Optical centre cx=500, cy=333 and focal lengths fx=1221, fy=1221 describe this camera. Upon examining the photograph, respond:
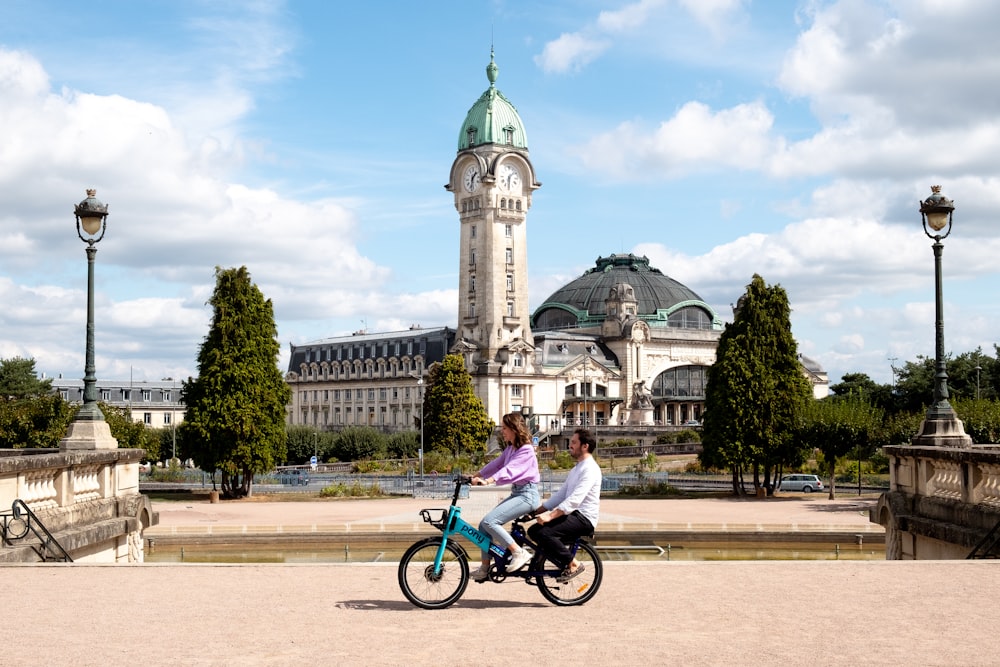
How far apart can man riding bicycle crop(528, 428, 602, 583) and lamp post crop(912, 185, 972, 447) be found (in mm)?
10464

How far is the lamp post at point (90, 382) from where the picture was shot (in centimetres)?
2036

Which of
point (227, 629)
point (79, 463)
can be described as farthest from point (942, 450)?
point (79, 463)

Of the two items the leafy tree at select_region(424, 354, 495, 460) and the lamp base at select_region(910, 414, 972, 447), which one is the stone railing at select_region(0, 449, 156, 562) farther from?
the leafy tree at select_region(424, 354, 495, 460)

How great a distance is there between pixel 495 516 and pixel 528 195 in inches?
4573

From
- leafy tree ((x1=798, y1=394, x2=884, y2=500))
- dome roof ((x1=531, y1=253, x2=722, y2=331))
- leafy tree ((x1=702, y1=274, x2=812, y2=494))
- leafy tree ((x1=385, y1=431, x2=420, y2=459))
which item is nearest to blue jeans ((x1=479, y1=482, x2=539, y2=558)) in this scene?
leafy tree ((x1=798, y1=394, x2=884, y2=500))

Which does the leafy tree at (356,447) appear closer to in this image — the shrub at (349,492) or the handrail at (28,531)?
the shrub at (349,492)

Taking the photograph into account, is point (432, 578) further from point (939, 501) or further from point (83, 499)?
point (939, 501)

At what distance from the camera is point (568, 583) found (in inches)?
479

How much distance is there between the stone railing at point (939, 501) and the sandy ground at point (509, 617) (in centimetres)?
241

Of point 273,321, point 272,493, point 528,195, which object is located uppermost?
point 528,195

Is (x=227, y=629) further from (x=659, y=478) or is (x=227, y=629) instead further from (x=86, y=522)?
(x=659, y=478)

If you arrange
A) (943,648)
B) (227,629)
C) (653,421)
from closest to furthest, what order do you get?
(943,648)
(227,629)
(653,421)

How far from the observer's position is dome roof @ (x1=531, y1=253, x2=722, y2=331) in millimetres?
150375

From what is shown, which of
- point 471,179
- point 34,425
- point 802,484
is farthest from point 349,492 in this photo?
point 471,179
